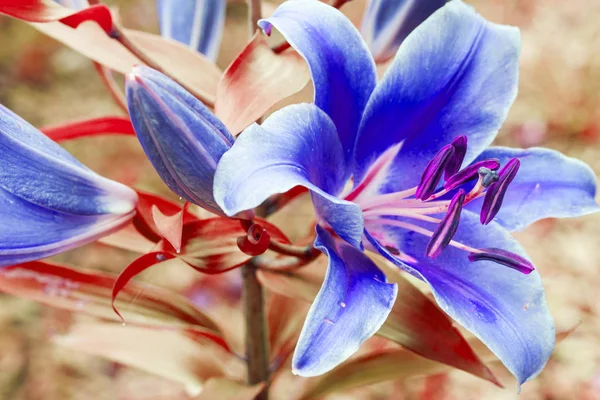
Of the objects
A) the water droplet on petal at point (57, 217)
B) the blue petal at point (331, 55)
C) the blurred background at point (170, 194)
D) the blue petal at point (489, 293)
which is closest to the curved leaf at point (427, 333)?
the blue petal at point (489, 293)

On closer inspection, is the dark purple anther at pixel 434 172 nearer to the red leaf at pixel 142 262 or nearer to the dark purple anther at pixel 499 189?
the dark purple anther at pixel 499 189

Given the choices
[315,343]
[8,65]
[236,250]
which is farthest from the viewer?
[8,65]

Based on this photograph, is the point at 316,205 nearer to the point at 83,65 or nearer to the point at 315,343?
the point at 315,343

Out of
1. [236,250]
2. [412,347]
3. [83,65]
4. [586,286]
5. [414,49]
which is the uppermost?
[414,49]

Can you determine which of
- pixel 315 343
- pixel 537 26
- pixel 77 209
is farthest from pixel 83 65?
pixel 315 343

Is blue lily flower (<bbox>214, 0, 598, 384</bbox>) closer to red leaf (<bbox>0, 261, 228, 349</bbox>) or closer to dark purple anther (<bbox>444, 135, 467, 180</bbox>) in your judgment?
dark purple anther (<bbox>444, 135, 467, 180</bbox>)

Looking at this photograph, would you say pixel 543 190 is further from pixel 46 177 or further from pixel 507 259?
pixel 46 177

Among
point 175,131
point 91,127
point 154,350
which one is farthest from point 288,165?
point 154,350
